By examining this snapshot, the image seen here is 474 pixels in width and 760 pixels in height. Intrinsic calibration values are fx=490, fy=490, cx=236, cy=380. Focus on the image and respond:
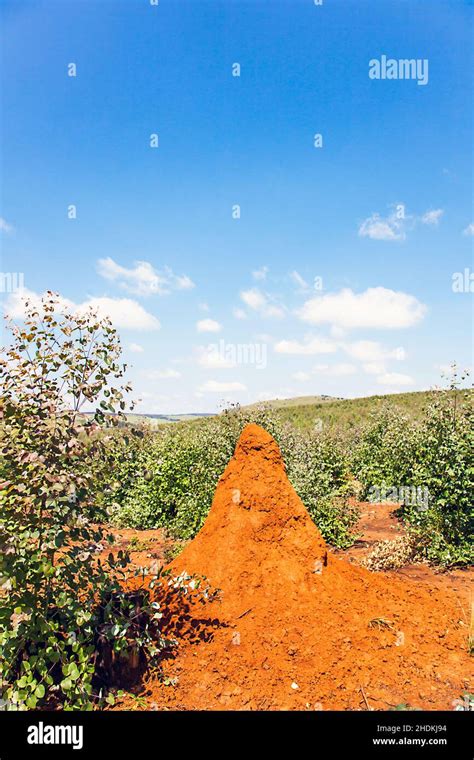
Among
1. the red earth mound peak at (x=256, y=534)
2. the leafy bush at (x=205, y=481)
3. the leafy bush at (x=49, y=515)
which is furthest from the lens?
the leafy bush at (x=205, y=481)

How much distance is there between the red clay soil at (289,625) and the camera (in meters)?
5.04

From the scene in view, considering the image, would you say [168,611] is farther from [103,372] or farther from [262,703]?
[103,372]

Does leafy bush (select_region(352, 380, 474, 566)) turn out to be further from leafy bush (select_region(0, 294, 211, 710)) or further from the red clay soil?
leafy bush (select_region(0, 294, 211, 710))

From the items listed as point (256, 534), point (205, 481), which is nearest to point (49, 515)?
point (256, 534)

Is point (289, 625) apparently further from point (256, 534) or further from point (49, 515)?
point (49, 515)

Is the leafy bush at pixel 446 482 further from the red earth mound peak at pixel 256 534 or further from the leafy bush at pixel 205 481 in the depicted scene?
the red earth mound peak at pixel 256 534

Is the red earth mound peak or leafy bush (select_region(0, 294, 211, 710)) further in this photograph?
the red earth mound peak

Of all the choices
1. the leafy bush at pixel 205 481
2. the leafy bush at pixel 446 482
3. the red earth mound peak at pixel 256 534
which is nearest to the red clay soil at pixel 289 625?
Result: the red earth mound peak at pixel 256 534

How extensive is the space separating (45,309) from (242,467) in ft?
12.1

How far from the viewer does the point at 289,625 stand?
5.78m

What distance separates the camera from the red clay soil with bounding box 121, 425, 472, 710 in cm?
504

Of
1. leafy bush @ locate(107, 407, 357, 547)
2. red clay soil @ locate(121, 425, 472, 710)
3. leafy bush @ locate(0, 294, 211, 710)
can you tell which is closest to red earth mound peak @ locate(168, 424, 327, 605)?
red clay soil @ locate(121, 425, 472, 710)
